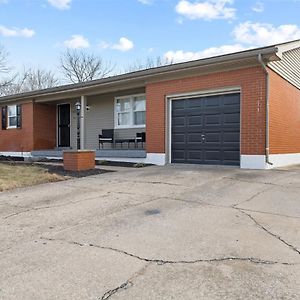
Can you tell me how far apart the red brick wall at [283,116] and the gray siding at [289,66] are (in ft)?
0.59

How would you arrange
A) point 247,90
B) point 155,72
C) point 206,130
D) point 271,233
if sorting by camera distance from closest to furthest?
point 271,233, point 247,90, point 206,130, point 155,72

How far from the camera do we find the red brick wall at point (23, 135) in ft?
59.8

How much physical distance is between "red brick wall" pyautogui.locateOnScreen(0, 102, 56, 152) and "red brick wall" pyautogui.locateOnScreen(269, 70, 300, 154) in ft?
39.0

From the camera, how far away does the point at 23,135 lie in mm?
18547

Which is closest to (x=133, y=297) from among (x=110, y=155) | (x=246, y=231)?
(x=246, y=231)

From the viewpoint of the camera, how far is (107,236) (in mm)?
4754

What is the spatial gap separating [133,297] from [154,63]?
43302mm

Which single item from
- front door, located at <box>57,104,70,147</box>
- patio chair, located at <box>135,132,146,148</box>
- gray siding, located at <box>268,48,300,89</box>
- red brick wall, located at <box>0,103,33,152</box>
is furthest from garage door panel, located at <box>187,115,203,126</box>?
red brick wall, located at <box>0,103,33,152</box>

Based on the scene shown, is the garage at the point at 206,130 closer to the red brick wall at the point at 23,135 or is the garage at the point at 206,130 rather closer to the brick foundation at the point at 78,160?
the brick foundation at the point at 78,160

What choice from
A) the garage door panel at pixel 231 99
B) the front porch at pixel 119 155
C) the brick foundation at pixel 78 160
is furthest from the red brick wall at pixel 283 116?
the brick foundation at pixel 78 160

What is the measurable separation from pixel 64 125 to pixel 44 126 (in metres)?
1.06

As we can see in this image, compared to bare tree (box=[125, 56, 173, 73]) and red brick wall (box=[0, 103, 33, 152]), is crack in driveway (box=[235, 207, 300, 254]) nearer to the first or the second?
red brick wall (box=[0, 103, 33, 152])

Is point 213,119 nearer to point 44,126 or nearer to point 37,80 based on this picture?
point 44,126

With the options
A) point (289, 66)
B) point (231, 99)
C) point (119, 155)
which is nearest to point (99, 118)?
point (119, 155)
